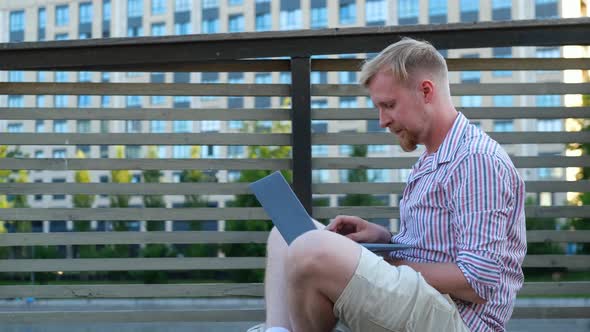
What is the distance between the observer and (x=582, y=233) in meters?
3.49

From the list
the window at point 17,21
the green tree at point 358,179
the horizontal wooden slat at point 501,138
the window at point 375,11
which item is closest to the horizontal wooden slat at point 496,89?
the horizontal wooden slat at point 501,138

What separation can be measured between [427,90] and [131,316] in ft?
6.56

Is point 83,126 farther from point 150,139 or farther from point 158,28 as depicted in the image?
point 150,139

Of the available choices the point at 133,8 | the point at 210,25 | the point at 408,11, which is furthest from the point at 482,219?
the point at 133,8

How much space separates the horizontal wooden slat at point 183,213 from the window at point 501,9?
4804 cm

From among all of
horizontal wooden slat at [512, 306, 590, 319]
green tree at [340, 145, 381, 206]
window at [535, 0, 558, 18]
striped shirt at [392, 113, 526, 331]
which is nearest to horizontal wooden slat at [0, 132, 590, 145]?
horizontal wooden slat at [512, 306, 590, 319]

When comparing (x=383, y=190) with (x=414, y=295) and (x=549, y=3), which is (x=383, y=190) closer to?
(x=414, y=295)

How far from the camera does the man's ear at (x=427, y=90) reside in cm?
201

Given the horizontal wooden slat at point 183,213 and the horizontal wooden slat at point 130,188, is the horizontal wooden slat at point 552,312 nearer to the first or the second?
the horizontal wooden slat at point 183,213

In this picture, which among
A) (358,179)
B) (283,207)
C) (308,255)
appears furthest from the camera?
(358,179)

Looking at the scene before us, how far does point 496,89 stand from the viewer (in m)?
3.73

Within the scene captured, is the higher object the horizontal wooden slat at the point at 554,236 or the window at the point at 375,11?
the window at the point at 375,11

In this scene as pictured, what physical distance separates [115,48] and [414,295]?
2108mm

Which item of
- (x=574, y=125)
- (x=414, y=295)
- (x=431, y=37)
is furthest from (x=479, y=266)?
(x=574, y=125)
